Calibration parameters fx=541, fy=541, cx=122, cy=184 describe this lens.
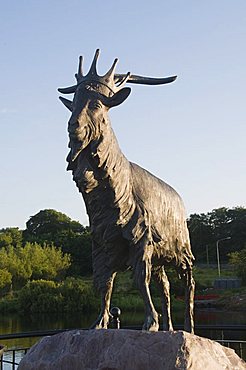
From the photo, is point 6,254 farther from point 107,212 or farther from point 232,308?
point 107,212

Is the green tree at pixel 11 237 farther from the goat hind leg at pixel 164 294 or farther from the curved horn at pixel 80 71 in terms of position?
the curved horn at pixel 80 71

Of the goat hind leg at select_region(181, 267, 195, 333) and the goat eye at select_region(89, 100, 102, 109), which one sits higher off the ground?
the goat eye at select_region(89, 100, 102, 109)

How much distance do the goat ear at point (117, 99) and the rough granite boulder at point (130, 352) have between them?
1.47m

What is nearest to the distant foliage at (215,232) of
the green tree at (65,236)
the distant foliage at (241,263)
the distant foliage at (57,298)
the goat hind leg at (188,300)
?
the green tree at (65,236)

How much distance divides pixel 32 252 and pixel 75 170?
85.2 ft

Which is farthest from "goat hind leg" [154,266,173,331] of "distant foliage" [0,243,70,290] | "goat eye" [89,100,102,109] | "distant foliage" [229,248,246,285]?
"distant foliage" [229,248,246,285]

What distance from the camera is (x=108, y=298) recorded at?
152 inches

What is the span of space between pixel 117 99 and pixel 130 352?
1.63m

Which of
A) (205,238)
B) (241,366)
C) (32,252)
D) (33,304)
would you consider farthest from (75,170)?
(205,238)

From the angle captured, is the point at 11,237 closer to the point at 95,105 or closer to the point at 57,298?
the point at 57,298

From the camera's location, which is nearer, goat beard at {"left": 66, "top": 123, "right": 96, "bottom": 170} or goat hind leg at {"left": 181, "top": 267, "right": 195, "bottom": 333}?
goat beard at {"left": 66, "top": 123, "right": 96, "bottom": 170}

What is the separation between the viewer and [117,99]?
363 cm

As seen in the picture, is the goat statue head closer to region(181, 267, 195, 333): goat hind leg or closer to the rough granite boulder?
the rough granite boulder

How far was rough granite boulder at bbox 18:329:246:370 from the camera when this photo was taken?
116 inches
